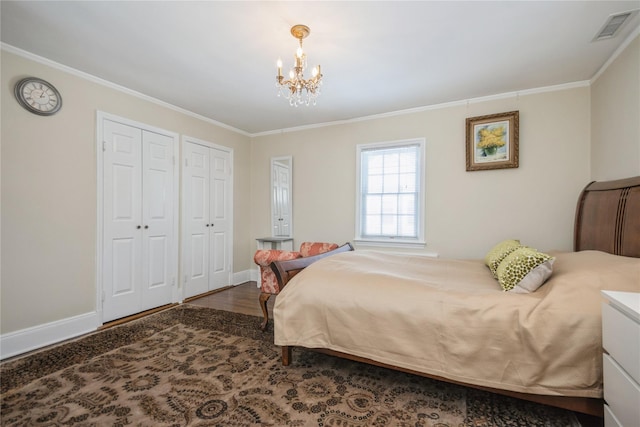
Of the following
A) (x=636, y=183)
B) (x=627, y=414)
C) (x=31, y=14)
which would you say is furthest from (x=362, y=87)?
(x=627, y=414)

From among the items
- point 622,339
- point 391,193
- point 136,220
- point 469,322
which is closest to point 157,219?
point 136,220

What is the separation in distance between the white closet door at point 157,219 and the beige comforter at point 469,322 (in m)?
2.29

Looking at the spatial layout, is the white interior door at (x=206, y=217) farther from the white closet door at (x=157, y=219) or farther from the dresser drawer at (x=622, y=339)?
the dresser drawer at (x=622, y=339)

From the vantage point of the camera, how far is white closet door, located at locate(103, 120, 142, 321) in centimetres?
307

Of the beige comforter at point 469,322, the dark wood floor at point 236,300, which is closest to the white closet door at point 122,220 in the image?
the dark wood floor at point 236,300

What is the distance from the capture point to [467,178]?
359 cm

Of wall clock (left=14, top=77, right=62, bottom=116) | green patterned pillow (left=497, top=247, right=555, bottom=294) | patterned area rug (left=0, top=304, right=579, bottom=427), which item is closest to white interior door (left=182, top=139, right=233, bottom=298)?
wall clock (left=14, top=77, right=62, bottom=116)

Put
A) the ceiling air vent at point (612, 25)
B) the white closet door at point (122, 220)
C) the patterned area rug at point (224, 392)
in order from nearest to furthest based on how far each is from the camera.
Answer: the patterned area rug at point (224, 392), the ceiling air vent at point (612, 25), the white closet door at point (122, 220)

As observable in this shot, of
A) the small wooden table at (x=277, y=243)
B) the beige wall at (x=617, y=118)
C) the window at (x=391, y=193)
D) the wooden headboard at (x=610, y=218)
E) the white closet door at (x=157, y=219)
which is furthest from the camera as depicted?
the small wooden table at (x=277, y=243)

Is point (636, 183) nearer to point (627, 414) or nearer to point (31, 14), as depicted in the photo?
point (627, 414)

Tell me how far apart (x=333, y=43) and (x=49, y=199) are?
9.70 ft

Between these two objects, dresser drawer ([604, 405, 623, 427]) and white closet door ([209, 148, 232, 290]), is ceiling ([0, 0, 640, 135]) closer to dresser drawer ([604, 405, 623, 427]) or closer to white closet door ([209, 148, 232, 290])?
white closet door ([209, 148, 232, 290])

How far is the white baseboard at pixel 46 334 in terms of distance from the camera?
2365 mm

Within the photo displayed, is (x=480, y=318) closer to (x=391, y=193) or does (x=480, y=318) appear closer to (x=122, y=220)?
(x=391, y=193)
